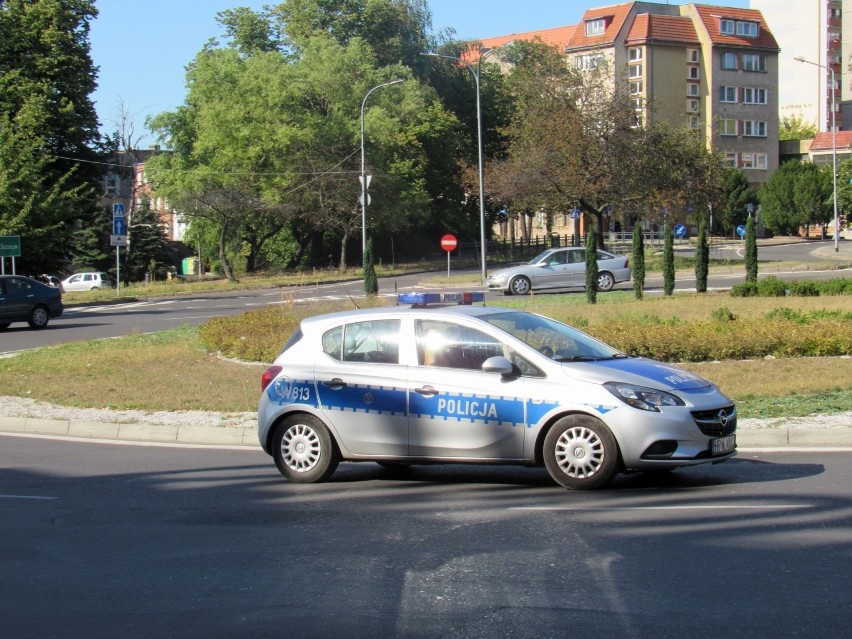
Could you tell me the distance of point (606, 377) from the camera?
846 cm

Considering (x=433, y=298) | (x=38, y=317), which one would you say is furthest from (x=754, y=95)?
(x=433, y=298)

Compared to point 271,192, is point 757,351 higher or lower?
lower

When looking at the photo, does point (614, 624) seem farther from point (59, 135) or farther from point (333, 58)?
point (333, 58)

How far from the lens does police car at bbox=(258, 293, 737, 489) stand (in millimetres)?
8344

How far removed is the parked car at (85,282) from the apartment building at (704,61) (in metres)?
43.8

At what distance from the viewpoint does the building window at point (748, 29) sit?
9075 cm

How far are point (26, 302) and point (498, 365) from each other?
24375 mm

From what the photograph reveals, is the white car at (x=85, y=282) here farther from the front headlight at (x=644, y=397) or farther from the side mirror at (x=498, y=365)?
the front headlight at (x=644, y=397)

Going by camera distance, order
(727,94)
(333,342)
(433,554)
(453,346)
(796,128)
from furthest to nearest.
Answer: (796,128), (727,94), (333,342), (453,346), (433,554)

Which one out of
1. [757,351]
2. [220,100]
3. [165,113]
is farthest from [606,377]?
[165,113]

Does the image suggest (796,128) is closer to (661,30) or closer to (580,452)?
(661,30)

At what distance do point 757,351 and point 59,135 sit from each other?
41.7m

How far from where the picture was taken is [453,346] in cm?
905

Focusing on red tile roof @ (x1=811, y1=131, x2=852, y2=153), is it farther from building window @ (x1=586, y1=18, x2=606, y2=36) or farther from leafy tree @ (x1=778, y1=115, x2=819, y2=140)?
building window @ (x1=586, y1=18, x2=606, y2=36)
